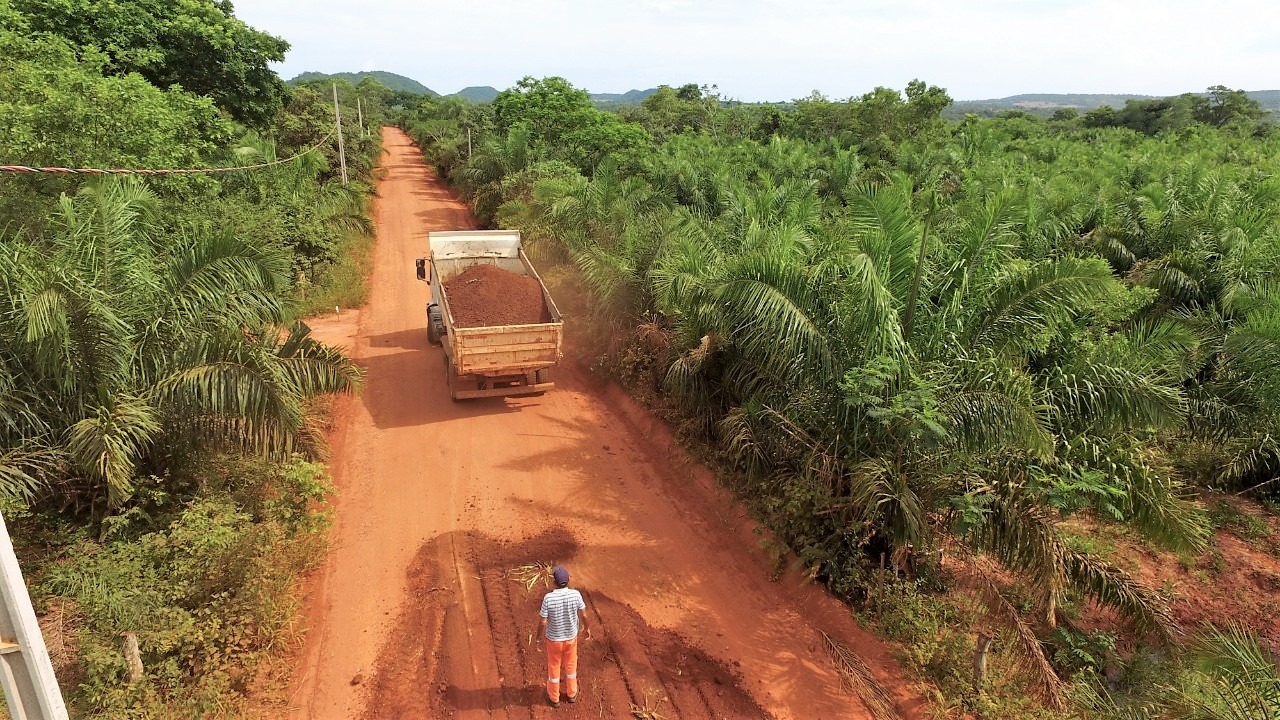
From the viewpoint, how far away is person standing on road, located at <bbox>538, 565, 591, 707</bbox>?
509 cm

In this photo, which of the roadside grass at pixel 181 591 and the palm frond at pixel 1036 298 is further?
the palm frond at pixel 1036 298

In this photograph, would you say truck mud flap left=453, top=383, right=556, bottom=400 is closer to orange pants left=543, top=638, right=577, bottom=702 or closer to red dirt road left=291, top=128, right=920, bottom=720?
red dirt road left=291, top=128, right=920, bottom=720

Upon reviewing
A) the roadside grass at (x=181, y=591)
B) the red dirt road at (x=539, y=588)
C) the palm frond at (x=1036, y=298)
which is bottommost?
the red dirt road at (x=539, y=588)

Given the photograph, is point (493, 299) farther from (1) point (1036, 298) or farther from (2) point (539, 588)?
(1) point (1036, 298)

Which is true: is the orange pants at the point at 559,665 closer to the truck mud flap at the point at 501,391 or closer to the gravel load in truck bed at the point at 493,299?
the truck mud flap at the point at 501,391

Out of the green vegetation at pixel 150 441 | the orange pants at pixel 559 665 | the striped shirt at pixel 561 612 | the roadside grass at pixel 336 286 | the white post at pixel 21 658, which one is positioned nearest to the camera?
the white post at pixel 21 658

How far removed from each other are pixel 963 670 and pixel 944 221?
16.8 feet

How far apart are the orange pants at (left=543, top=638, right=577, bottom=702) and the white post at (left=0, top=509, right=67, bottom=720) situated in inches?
121

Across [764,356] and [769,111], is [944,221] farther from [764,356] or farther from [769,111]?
[769,111]

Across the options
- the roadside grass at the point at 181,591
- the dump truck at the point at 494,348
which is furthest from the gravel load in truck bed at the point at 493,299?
the roadside grass at the point at 181,591

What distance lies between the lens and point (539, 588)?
6715 millimetres

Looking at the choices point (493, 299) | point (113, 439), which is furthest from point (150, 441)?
point (493, 299)

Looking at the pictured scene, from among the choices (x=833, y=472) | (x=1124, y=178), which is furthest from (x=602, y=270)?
(x=1124, y=178)

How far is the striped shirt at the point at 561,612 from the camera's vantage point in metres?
5.09
